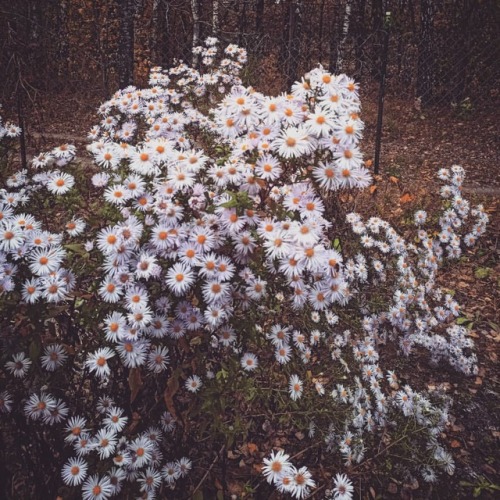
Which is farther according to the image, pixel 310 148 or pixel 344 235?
pixel 344 235

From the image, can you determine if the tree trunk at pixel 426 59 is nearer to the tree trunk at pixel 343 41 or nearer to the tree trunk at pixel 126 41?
the tree trunk at pixel 343 41

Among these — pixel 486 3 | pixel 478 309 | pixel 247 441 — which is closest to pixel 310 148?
pixel 247 441

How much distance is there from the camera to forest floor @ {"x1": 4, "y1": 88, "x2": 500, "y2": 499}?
7.96ft

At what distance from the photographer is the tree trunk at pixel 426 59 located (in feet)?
30.2

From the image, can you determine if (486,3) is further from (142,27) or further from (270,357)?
(270,357)

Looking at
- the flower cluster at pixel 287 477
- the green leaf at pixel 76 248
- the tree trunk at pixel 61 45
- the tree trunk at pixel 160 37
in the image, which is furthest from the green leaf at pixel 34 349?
the tree trunk at pixel 61 45

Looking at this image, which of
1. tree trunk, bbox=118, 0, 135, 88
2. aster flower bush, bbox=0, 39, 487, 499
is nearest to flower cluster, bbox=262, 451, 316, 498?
aster flower bush, bbox=0, 39, 487, 499

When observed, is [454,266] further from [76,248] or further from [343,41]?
[343,41]

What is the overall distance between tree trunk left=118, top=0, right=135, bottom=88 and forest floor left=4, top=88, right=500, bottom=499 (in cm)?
146

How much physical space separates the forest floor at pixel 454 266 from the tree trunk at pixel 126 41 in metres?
1.46

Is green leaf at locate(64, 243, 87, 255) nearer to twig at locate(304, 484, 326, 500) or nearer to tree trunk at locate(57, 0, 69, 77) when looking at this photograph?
twig at locate(304, 484, 326, 500)

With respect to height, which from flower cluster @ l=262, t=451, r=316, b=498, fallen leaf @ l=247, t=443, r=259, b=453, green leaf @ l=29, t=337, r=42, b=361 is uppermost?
green leaf @ l=29, t=337, r=42, b=361

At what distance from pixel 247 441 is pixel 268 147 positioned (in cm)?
172

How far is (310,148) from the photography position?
5.21ft
